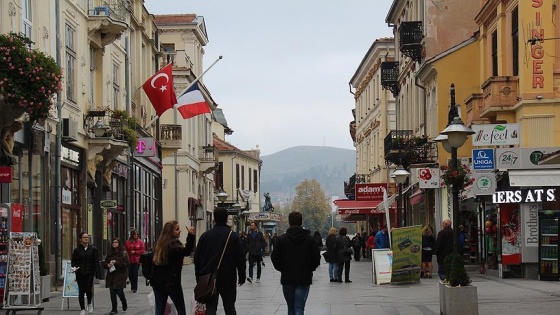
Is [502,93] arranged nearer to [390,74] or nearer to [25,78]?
[25,78]

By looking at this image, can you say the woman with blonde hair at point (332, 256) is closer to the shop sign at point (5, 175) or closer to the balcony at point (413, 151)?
the balcony at point (413, 151)

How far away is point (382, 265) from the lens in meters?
31.6

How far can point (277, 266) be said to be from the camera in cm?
1573

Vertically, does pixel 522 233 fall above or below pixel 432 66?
below

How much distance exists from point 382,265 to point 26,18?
11680 millimetres

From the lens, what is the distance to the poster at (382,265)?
31.5 metres

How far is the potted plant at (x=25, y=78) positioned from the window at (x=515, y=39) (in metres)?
15.3

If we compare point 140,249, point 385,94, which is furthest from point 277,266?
point 385,94

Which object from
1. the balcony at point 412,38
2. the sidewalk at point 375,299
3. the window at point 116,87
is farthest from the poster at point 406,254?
the balcony at point 412,38

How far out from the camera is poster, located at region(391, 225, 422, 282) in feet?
101

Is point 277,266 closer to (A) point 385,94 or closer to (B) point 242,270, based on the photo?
(B) point 242,270

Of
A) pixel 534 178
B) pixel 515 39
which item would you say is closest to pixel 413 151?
pixel 515 39

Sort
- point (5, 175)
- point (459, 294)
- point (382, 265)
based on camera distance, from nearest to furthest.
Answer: point (459, 294) → point (5, 175) → point (382, 265)

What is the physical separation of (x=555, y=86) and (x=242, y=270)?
19032 mm
